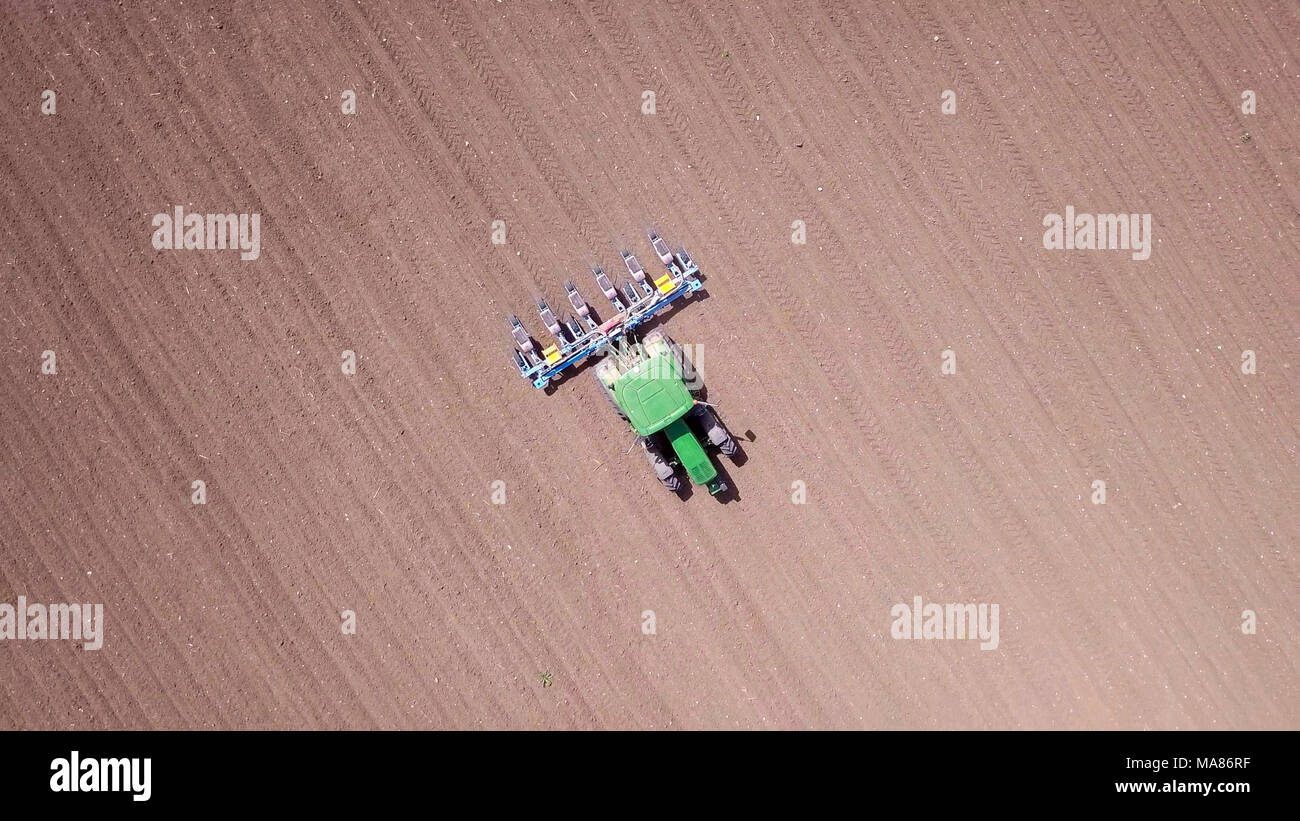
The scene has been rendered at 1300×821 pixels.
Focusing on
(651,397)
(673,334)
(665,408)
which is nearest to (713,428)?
(665,408)

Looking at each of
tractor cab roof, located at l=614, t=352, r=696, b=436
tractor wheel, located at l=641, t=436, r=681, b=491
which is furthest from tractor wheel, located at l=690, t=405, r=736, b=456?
tractor wheel, located at l=641, t=436, r=681, b=491

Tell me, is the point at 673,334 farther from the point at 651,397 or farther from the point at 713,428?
the point at 713,428

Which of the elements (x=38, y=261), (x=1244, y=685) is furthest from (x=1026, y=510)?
(x=38, y=261)

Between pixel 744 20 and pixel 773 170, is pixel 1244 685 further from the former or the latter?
pixel 744 20

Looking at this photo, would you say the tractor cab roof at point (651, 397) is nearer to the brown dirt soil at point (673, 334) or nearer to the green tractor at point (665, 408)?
the green tractor at point (665, 408)

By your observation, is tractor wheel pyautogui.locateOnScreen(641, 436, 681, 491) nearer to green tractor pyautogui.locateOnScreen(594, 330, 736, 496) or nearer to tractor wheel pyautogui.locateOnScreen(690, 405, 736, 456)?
green tractor pyautogui.locateOnScreen(594, 330, 736, 496)
